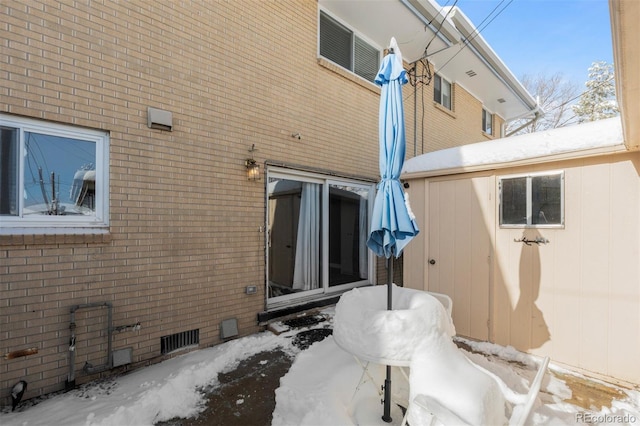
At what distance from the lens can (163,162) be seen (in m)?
3.59

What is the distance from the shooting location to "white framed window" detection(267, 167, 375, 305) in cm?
489

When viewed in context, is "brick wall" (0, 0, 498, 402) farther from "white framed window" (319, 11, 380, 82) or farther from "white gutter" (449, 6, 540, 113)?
"white gutter" (449, 6, 540, 113)

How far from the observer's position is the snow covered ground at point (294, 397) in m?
2.47

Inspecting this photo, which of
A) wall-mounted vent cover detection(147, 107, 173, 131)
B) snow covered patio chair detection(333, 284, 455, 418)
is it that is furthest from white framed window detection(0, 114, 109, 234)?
snow covered patio chair detection(333, 284, 455, 418)

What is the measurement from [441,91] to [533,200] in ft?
20.0

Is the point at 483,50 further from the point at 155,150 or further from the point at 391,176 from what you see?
the point at 155,150

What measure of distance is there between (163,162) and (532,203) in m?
4.66

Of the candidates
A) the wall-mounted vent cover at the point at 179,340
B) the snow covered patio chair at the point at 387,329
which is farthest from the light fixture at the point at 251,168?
the snow covered patio chair at the point at 387,329

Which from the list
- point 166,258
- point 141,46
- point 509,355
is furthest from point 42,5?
point 509,355

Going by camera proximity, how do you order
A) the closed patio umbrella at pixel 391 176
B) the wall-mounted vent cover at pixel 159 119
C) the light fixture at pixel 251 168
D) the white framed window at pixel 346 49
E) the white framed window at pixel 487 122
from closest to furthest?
1. the closed patio umbrella at pixel 391 176
2. the wall-mounted vent cover at pixel 159 119
3. the light fixture at pixel 251 168
4. the white framed window at pixel 346 49
5. the white framed window at pixel 487 122

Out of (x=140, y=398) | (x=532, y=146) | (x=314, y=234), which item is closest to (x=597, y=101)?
(x=532, y=146)

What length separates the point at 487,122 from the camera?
37.7 feet

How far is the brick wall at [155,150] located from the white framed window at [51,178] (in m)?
0.12

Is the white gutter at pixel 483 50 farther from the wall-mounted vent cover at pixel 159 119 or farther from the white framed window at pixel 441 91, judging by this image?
the wall-mounted vent cover at pixel 159 119
